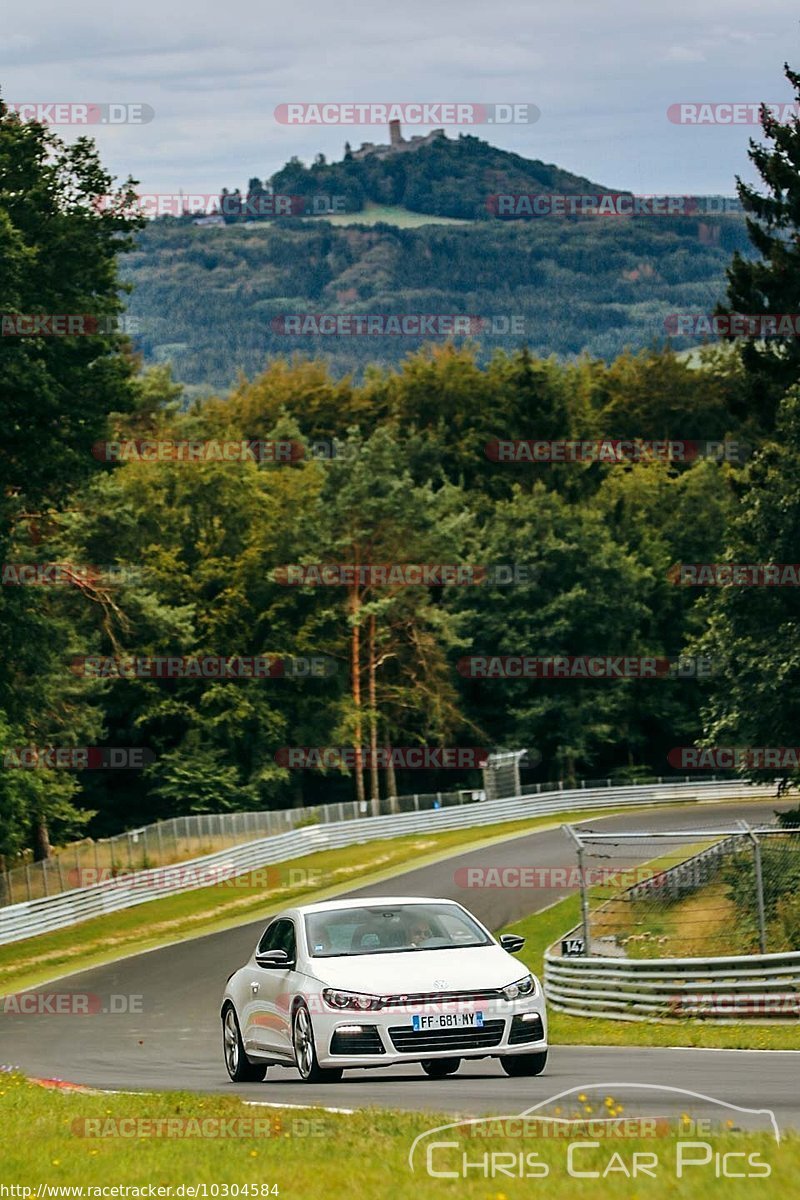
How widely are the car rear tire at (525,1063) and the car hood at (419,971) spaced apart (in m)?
0.63

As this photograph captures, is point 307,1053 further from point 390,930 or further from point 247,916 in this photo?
point 247,916

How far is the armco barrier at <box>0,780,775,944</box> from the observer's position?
155ft

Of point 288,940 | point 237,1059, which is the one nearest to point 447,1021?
point 288,940

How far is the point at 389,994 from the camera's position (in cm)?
1371

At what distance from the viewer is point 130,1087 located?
53.9ft

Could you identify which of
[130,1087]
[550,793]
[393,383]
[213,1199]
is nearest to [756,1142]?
[213,1199]

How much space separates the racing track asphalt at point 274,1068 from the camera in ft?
41.0

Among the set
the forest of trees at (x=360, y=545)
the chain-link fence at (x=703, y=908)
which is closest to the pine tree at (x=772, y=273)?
the forest of trees at (x=360, y=545)

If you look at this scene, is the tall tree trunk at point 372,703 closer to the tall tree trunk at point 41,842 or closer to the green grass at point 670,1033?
the tall tree trunk at point 41,842

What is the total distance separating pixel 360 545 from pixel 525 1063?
68.1 meters

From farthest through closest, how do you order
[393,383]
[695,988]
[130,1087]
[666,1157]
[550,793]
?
[393,383], [550,793], [695,988], [130,1087], [666,1157]

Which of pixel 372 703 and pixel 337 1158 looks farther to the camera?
pixel 372 703

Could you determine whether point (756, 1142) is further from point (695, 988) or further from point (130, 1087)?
point (695, 988)

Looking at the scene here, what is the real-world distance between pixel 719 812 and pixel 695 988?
153 feet
